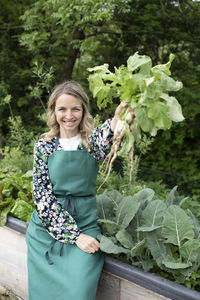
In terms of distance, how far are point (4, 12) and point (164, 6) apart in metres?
3.37

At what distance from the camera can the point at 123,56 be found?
616 cm

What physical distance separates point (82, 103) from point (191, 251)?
1.09 metres

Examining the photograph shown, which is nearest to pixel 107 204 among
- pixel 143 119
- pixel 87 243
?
pixel 87 243

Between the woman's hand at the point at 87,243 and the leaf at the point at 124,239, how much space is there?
0.46 feet

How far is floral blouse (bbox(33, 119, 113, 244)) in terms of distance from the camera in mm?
1868

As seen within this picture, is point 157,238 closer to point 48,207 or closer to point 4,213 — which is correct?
point 48,207

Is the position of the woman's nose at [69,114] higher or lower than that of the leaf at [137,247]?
higher

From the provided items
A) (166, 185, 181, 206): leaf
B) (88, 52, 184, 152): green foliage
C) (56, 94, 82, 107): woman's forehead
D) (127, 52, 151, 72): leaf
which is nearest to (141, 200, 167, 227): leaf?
(166, 185, 181, 206): leaf

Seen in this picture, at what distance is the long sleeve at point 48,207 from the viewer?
187 centimetres

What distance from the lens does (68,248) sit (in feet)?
6.17

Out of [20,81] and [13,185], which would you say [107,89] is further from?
[20,81]

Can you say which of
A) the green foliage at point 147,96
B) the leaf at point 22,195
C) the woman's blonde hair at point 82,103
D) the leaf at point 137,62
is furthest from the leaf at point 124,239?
the leaf at point 22,195

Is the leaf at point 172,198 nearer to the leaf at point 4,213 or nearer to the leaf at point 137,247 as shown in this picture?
the leaf at point 137,247

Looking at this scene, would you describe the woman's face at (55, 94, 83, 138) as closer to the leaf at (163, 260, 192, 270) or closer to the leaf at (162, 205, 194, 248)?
the leaf at (162, 205, 194, 248)
